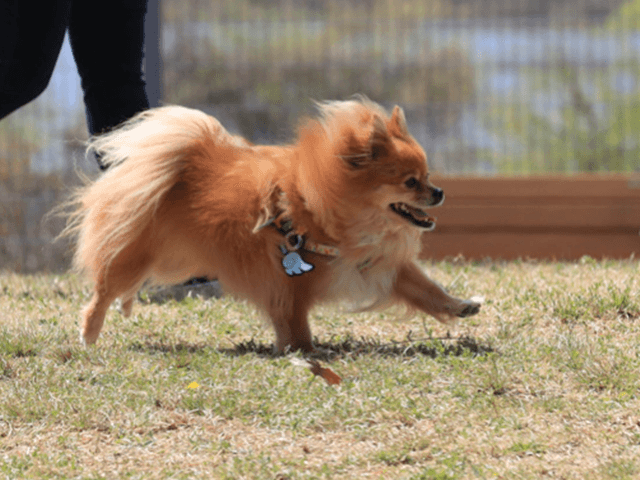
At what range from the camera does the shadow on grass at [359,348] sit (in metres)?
3.35

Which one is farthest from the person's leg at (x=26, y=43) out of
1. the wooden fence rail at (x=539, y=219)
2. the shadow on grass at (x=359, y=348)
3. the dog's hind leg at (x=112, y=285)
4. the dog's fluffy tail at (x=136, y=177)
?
the wooden fence rail at (x=539, y=219)

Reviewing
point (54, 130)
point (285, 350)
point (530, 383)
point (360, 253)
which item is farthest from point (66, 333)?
point (54, 130)

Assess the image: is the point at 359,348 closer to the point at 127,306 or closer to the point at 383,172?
the point at 383,172

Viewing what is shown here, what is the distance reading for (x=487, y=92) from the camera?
19.7 feet

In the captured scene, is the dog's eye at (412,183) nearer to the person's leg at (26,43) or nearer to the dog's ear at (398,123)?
the dog's ear at (398,123)

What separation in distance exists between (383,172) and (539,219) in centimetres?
282

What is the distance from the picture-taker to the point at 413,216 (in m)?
3.42

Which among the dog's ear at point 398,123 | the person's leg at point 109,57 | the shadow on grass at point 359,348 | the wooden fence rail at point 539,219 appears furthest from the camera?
the wooden fence rail at point 539,219

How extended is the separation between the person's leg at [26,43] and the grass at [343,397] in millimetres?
913

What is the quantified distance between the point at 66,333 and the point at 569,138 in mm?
3511

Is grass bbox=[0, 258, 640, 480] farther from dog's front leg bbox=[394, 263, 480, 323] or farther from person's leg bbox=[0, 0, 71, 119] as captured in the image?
person's leg bbox=[0, 0, 71, 119]

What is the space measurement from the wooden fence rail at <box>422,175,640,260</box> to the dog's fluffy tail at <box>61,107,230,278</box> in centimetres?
254

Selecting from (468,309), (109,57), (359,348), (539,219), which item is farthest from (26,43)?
(539,219)

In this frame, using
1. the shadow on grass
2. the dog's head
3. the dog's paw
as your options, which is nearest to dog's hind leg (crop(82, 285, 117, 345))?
the shadow on grass
